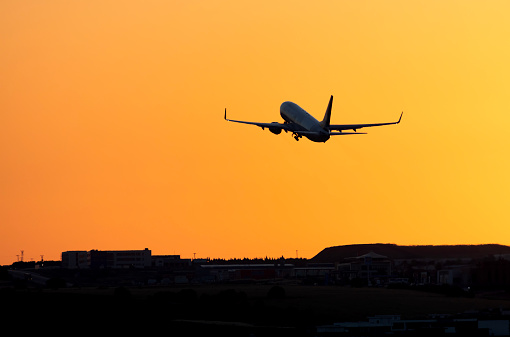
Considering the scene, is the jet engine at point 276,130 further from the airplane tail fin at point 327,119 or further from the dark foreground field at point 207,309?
the dark foreground field at point 207,309

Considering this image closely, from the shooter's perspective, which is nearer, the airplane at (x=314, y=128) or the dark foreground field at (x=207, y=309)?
the dark foreground field at (x=207, y=309)

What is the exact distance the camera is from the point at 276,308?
17150 centimetres

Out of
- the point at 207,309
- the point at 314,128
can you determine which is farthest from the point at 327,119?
the point at 207,309

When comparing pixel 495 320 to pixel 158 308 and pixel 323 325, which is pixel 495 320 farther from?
pixel 158 308

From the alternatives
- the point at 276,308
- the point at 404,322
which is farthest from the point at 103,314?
the point at 404,322

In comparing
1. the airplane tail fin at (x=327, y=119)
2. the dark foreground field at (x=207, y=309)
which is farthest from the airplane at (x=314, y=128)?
the dark foreground field at (x=207, y=309)

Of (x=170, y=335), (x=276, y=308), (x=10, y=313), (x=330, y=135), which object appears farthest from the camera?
(x=330, y=135)

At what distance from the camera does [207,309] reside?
171250 mm

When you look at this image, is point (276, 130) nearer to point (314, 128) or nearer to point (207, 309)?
point (314, 128)

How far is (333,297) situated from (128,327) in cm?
4378

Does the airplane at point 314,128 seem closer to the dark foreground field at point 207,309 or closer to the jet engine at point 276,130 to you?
the jet engine at point 276,130

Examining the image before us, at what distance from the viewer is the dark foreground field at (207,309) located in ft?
514

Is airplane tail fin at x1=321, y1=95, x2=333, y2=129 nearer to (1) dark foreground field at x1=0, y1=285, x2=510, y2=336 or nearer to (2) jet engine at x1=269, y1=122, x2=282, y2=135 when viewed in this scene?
(2) jet engine at x1=269, y1=122, x2=282, y2=135

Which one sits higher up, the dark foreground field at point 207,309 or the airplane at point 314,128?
the airplane at point 314,128
